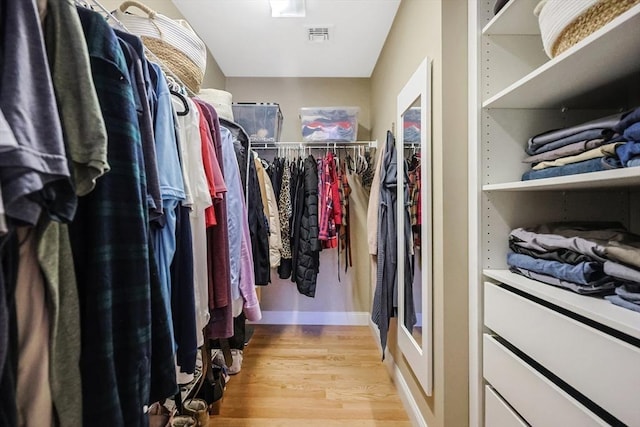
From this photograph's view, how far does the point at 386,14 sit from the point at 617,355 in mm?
2049

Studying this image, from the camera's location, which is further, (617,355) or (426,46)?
(426,46)

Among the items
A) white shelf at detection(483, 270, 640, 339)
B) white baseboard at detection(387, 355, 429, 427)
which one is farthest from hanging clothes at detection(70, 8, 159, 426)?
white baseboard at detection(387, 355, 429, 427)

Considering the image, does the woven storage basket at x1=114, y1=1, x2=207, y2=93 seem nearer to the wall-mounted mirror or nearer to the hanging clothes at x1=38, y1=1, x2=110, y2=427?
the hanging clothes at x1=38, y1=1, x2=110, y2=427

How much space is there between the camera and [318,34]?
2037 millimetres

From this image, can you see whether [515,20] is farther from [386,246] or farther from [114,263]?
[114,263]

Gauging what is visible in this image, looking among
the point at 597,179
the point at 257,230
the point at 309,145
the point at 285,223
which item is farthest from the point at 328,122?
the point at 597,179

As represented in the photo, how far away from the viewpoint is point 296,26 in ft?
6.43

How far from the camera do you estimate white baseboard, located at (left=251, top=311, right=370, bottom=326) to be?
108 inches

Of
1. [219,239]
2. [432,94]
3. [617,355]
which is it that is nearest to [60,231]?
[219,239]

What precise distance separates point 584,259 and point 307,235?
5.76ft

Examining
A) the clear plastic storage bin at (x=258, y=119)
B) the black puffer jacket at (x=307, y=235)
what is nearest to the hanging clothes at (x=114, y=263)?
the black puffer jacket at (x=307, y=235)

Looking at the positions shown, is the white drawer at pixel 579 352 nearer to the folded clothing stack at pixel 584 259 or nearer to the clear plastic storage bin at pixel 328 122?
the folded clothing stack at pixel 584 259

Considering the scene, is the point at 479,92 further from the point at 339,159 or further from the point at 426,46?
the point at 339,159

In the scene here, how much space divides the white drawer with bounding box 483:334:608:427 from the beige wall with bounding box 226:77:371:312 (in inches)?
68.9
